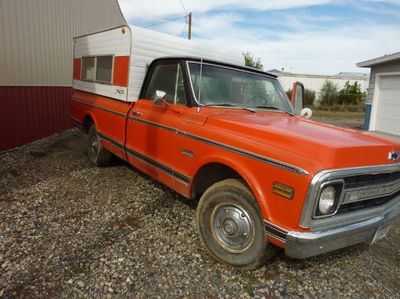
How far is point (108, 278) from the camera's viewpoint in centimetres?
306

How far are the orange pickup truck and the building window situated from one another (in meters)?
0.93

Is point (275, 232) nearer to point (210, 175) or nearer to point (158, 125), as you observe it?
point (210, 175)

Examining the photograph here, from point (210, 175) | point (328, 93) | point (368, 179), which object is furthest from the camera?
point (328, 93)

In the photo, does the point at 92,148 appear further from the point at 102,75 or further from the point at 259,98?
the point at 259,98

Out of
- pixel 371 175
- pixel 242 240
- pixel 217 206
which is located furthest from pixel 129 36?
pixel 371 175

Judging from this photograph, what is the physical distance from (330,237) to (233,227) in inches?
35.8

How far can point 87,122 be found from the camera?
6.83 metres

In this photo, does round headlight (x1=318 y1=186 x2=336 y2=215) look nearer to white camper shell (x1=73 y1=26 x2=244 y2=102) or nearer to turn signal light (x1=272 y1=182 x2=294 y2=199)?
turn signal light (x1=272 y1=182 x2=294 y2=199)

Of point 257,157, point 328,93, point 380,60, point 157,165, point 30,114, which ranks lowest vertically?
point 157,165

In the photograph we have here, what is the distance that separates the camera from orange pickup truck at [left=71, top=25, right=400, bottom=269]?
269cm

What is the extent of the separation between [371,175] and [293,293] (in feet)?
4.06

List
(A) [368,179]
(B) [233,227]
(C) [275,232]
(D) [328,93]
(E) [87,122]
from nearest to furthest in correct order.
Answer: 1. (C) [275,232]
2. (A) [368,179]
3. (B) [233,227]
4. (E) [87,122]
5. (D) [328,93]

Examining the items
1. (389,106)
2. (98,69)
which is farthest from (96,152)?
A: (389,106)

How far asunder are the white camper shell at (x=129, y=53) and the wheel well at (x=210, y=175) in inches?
77.4
